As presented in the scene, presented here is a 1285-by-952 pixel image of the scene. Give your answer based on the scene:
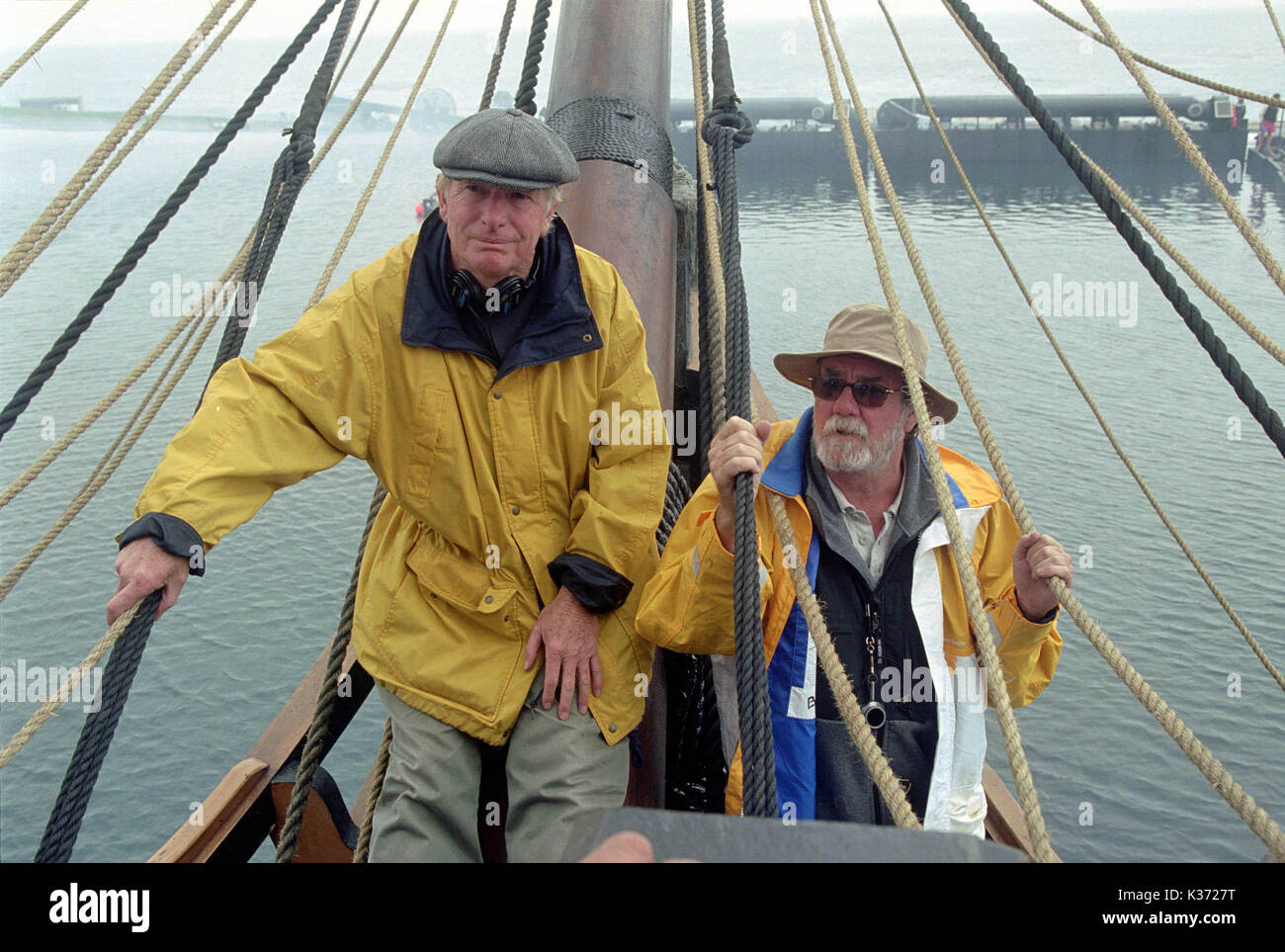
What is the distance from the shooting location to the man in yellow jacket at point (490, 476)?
1.93 m

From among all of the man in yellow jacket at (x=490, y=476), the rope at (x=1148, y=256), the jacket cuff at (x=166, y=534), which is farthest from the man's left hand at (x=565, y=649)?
the rope at (x=1148, y=256)

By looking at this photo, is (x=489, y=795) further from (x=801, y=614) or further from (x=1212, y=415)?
(x=1212, y=415)

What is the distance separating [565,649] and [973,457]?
33.4 ft

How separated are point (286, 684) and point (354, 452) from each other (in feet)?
24.5

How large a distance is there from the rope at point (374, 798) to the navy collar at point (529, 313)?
0.73 m

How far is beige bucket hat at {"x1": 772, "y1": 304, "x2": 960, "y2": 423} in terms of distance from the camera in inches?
87.7

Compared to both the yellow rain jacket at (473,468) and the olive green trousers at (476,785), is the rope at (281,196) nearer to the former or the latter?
the yellow rain jacket at (473,468)

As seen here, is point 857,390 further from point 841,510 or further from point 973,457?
point 973,457

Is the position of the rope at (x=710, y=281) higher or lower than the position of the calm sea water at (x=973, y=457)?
higher

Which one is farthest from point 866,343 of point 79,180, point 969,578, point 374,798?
point 79,180

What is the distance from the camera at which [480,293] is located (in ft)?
6.48

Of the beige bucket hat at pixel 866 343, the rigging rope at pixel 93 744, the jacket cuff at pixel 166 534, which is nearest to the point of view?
the rigging rope at pixel 93 744
